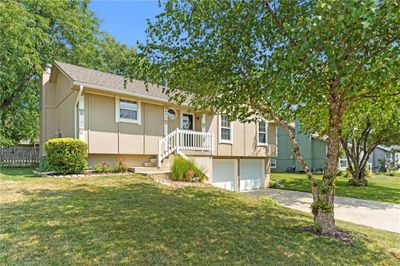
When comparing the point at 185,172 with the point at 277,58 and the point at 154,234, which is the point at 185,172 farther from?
the point at 277,58

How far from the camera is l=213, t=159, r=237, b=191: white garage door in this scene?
1631cm

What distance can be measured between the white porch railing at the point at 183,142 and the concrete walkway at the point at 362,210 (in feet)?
16.2

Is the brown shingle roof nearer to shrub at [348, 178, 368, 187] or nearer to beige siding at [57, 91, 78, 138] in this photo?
beige siding at [57, 91, 78, 138]

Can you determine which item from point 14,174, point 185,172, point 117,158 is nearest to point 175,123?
point 117,158

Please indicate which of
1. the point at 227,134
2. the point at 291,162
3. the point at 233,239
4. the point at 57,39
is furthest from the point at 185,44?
the point at 291,162

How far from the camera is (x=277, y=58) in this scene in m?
4.60

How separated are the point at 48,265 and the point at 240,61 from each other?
5.02 m

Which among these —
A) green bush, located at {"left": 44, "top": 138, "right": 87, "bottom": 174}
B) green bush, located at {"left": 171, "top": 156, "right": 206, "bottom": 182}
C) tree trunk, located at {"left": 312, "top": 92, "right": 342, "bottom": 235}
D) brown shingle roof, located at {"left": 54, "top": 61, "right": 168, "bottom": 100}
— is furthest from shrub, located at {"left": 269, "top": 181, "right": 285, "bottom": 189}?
green bush, located at {"left": 44, "top": 138, "right": 87, "bottom": 174}

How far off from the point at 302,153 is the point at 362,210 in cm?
1984

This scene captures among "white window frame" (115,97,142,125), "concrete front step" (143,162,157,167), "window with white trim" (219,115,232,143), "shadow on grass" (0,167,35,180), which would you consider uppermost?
"white window frame" (115,97,142,125)

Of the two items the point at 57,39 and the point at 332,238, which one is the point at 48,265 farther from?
the point at 57,39

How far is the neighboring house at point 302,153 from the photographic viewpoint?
29.1 meters

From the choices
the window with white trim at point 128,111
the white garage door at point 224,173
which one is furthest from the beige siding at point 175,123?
the white garage door at point 224,173

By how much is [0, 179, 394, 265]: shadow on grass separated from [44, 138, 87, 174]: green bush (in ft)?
10.7
